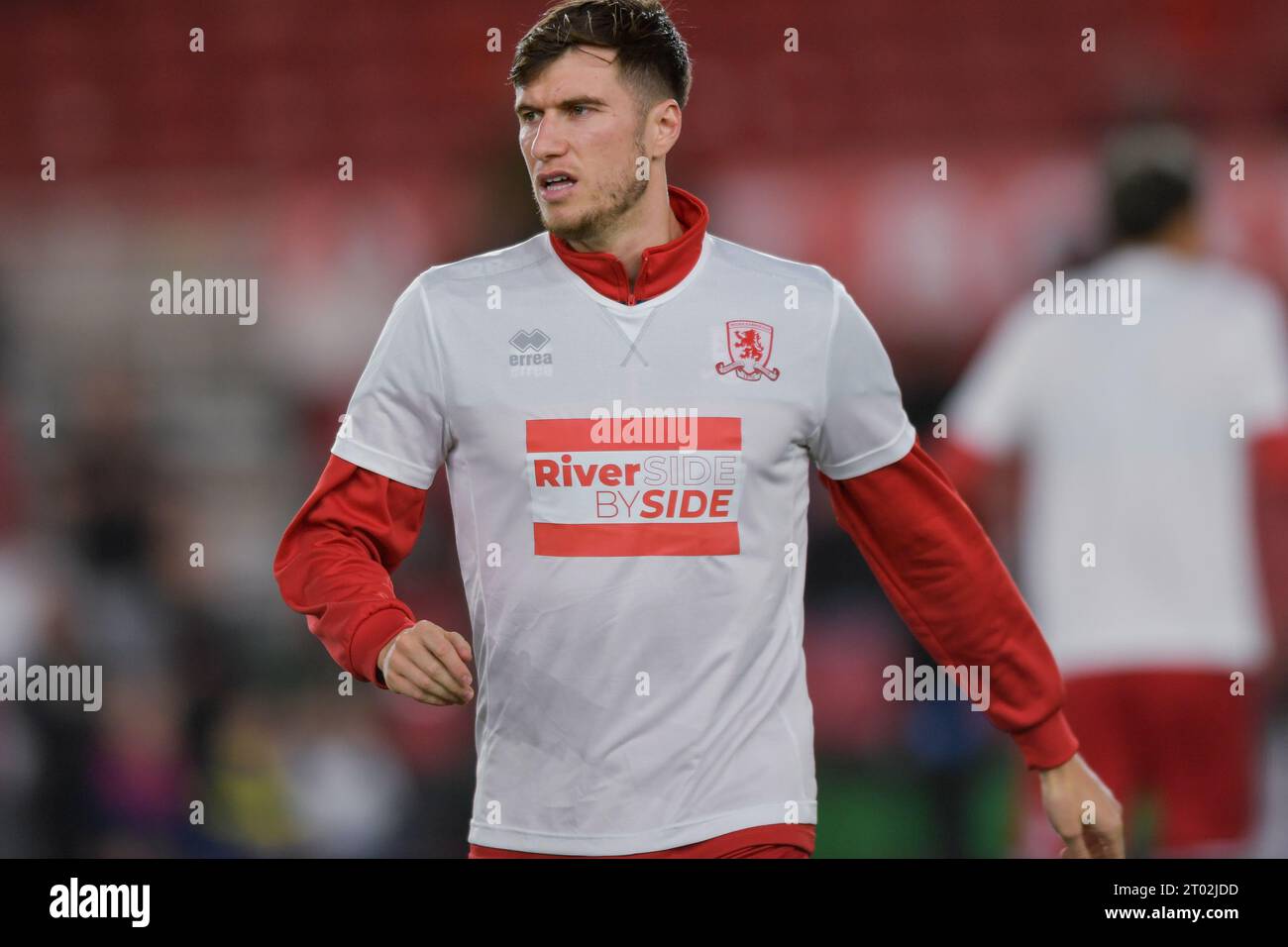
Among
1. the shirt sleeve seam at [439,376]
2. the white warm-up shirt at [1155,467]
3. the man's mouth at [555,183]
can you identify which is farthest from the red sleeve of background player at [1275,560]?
the shirt sleeve seam at [439,376]

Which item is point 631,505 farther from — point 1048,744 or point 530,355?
point 1048,744

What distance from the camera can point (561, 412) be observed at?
2518mm

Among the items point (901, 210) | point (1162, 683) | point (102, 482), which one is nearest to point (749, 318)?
point (1162, 683)

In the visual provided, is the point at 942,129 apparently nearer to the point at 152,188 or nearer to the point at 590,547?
the point at 152,188

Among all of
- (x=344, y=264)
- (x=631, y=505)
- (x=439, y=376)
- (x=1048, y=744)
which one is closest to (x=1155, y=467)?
(x=1048, y=744)

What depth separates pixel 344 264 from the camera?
7305 millimetres

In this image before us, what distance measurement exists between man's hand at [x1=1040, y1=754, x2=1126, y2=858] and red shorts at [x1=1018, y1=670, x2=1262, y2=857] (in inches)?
45.0

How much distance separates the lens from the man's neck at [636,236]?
264 cm

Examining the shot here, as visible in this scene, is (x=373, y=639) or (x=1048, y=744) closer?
(x=373, y=639)

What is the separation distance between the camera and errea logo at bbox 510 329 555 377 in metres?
2.54

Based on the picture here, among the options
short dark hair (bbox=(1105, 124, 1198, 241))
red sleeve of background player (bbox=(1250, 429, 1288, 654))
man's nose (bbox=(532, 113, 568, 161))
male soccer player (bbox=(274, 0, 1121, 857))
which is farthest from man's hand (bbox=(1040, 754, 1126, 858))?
red sleeve of background player (bbox=(1250, 429, 1288, 654))

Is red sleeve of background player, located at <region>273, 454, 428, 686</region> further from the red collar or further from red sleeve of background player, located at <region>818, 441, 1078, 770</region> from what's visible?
red sleeve of background player, located at <region>818, 441, 1078, 770</region>

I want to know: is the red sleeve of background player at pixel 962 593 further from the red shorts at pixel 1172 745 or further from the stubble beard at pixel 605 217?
the red shorts at pixel 1172 745

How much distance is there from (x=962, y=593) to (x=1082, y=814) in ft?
1.25
